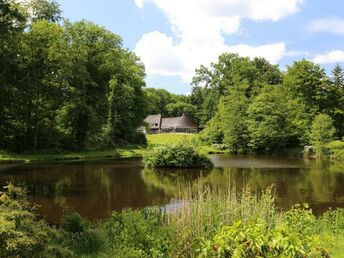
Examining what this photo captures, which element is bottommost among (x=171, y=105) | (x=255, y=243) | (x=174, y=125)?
(x=255, y=243)

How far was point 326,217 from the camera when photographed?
11500mm

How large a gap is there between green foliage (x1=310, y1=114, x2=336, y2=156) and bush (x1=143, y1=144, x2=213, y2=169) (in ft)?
70.2

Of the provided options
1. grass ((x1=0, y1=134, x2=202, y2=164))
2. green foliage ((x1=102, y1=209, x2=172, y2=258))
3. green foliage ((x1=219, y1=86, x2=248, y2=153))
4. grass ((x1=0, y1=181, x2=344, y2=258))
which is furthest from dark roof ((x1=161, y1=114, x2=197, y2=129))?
green foliage ((x1=102, y1=209, x2=172, y2=258))

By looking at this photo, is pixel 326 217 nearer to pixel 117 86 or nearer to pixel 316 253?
pixel 316 253

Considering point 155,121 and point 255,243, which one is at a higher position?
point 155,121

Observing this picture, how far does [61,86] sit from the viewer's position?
141 feet

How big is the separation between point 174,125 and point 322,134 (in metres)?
55.5

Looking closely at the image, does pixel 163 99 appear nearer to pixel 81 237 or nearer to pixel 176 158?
pixel 176 158

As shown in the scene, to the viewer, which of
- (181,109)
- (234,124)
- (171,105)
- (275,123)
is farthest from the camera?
(171,105)

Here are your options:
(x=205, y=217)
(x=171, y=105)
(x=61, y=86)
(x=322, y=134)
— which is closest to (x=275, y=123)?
(x=322, y=134)

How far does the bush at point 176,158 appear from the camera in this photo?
31.9m

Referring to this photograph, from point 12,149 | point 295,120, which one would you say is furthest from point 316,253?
point 295,120

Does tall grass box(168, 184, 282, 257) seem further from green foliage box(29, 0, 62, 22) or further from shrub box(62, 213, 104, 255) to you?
green foliage box(29, 0, 62, 22)

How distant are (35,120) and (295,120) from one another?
34344 mm
